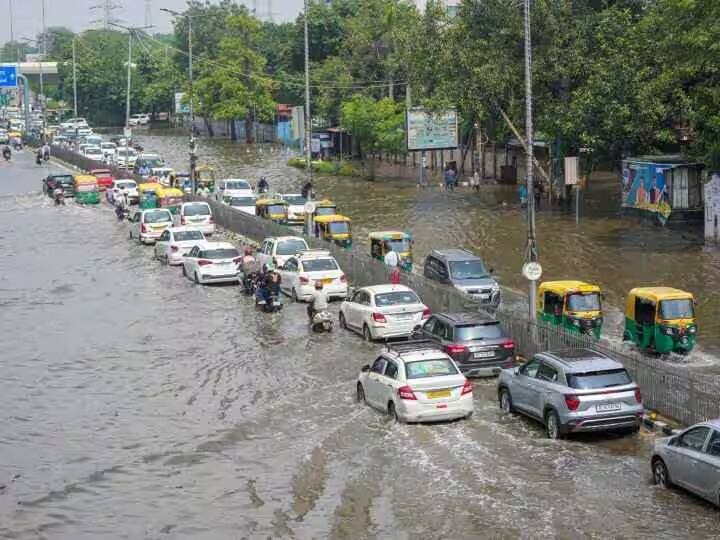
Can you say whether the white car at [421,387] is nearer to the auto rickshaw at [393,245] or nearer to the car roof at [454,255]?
the car roof at [454,255]

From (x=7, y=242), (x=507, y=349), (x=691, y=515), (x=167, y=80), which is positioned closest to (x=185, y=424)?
(x=507, y=349)

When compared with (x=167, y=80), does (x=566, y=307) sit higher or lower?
lower

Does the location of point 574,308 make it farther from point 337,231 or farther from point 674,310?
point 337,231

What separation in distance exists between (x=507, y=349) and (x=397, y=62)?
55227 millimetres

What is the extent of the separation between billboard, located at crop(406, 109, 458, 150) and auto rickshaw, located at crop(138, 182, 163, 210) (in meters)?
15.6

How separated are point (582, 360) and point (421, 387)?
9.16 feet

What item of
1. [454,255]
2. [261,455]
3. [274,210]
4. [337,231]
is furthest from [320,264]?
[274,210]

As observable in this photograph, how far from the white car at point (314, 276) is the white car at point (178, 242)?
8.37 meters

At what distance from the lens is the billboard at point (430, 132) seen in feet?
228

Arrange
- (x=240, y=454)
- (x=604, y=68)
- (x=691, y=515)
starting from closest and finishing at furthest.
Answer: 1. (x=691, y=515)
2. (x=240, y=454)
3. (x=604, y=68)

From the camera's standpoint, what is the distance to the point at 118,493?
18.0 meters

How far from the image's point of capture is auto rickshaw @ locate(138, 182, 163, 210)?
59.9m

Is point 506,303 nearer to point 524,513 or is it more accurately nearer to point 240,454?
point 240,454

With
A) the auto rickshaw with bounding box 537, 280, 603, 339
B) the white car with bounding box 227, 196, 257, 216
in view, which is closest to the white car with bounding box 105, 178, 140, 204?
the white car with bounding box 227, 196, 257, 216
